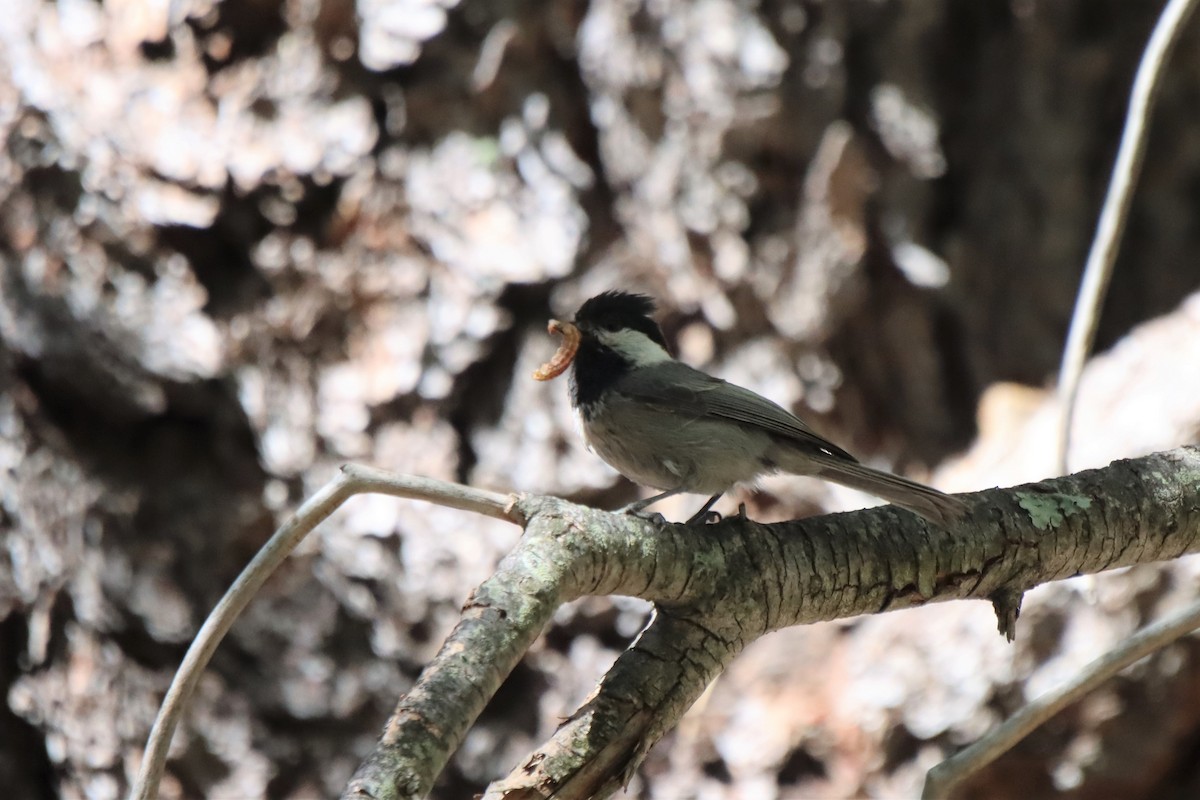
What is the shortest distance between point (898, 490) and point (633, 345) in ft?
3.51

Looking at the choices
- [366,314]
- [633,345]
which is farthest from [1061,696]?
[366,314]

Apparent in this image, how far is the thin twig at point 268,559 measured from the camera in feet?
5.49

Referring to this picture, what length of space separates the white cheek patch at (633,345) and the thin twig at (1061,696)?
139cm

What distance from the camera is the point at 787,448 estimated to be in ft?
9.32

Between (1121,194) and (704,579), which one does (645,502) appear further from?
(1121,194)

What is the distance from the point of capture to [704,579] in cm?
199

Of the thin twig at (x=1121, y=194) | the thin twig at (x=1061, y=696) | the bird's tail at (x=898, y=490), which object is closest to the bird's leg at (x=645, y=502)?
the bird's tail at (x=898, y=490)

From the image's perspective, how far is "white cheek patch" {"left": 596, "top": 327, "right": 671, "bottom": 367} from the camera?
3.14 meters

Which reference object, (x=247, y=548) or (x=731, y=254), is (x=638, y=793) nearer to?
(x=247, y=548)

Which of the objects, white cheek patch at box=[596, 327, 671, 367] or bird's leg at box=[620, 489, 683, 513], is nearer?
bird's leg at box=[620, 489, 683, 513]

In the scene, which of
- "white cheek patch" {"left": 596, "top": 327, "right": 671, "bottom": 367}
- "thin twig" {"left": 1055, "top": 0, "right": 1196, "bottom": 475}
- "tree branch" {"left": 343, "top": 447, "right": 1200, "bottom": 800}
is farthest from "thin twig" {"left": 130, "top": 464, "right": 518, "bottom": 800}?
"thin twig" {"left": 1055, "top": 0, "right": 1196, "bottom": 475}

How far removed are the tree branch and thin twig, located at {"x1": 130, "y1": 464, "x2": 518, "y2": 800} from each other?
11 centimetres

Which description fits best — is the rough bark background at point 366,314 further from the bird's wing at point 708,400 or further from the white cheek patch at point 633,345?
the bird's wing at point 708,400

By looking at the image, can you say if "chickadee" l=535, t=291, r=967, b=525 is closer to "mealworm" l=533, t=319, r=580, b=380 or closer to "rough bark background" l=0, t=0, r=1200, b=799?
"mealworm" l=533, t=319, r=580, b=380
